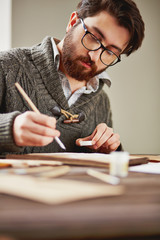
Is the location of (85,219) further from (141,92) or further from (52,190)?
(141,92)

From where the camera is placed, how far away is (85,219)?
23 cm

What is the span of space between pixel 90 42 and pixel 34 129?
66 cm

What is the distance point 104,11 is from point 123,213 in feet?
3.39

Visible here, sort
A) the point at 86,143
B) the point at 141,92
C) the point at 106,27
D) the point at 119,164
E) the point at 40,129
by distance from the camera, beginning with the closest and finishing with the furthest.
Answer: the point at 119,164 < the point at 40,129 < the point at 86,143 < the point at 106,27 < the point at 141,92

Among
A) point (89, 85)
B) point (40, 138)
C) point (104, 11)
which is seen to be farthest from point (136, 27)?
point (40, 138)

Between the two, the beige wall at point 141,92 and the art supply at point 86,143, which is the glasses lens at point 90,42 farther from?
the beige wall at point 141,92

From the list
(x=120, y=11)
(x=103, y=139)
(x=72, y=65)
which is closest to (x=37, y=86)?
(x=72, y=65)

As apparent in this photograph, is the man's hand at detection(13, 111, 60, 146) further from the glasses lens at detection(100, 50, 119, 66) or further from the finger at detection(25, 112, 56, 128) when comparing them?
the glasses lens at detection(100, 50, 119, 66)

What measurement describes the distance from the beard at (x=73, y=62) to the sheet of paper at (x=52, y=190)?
2.80 ft

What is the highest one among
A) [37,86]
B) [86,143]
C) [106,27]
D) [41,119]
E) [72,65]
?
[106,27]

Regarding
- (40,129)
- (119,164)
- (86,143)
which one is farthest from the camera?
(86,143)

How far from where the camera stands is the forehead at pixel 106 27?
106cm

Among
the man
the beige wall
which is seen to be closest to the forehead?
the man

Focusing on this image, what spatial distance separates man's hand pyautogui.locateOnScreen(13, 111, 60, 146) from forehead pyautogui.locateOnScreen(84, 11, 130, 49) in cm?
66
